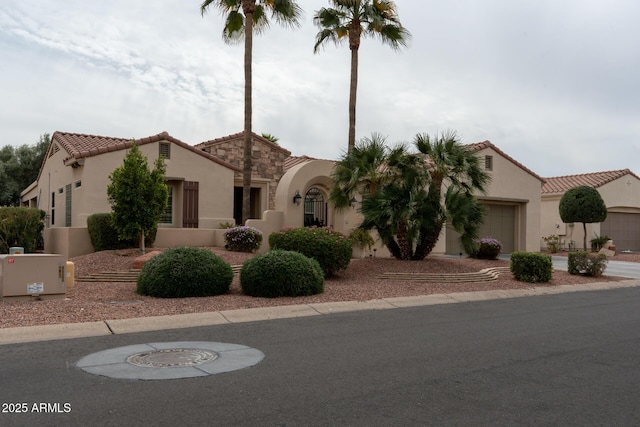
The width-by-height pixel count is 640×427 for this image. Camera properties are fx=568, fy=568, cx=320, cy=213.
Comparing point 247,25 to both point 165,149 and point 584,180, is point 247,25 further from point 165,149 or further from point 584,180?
point 584,180

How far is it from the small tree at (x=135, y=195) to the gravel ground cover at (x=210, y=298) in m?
0.92

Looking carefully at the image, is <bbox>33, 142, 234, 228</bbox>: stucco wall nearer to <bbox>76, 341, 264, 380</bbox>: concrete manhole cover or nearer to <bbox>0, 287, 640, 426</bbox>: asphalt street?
<bbox>0, 287, 640, 426</bbox>: asphalt street

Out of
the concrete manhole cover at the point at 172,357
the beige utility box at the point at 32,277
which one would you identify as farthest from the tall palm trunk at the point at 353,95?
the concrete manhole cover at the point at 172,357

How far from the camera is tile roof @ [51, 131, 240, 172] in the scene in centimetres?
1888

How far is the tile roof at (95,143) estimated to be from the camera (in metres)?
18.9

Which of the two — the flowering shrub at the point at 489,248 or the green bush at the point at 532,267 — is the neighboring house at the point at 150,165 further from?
the green bush at the point at 532,267

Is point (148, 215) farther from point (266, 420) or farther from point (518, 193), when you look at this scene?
point (518, 193)

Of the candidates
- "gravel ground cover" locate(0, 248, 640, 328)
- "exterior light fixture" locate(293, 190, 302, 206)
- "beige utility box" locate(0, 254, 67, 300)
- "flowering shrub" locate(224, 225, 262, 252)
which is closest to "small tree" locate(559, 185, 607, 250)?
"gravel ground cover" locate(0, 248, 640, 328)

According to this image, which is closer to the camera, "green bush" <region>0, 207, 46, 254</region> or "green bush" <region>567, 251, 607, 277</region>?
"green bush" <region>0, 207, 46, 254</region>

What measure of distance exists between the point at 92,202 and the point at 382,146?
9.67m

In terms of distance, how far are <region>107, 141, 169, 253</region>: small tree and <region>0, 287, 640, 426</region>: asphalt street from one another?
740cm

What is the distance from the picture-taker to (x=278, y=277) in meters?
11.7

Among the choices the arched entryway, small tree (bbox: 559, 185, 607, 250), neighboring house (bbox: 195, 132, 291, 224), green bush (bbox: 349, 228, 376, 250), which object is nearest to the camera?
green bush (bbox: 349, 228, 376, 250)

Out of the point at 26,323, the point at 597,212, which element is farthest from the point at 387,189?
the point at 597,212
